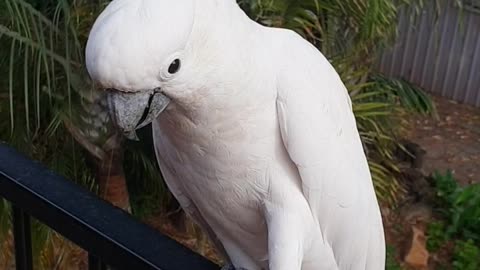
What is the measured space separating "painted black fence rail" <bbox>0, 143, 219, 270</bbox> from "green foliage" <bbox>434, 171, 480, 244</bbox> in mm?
2205

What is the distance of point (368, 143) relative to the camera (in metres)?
2.96

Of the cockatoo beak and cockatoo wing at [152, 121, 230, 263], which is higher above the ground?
the cockatoo beak

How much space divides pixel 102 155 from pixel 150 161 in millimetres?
198

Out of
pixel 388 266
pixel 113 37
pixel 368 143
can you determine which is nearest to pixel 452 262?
pixel 388 266

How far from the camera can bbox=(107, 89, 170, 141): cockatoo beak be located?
2.94ft

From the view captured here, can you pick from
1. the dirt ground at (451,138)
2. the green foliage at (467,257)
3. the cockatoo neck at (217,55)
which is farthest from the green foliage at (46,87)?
the dirt ground at (451,138)

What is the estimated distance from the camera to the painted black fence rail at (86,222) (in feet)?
2.84

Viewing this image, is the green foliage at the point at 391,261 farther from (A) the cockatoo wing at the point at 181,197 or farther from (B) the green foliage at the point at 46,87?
(A) the cockatoo wing at the point at 181,197

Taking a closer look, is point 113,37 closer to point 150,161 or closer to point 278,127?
point 278,127

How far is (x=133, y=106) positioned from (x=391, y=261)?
220 cm

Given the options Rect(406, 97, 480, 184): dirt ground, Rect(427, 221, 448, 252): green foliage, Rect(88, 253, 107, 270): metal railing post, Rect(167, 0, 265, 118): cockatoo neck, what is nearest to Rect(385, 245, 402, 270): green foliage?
Rect(427, 221, 448, 252): green foliage

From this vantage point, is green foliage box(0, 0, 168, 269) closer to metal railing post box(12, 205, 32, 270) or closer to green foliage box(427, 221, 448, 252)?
metal railing post box(12, 205, 32, 270)

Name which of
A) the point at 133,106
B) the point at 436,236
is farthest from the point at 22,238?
the point at 436,236

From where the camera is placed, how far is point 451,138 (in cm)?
366
